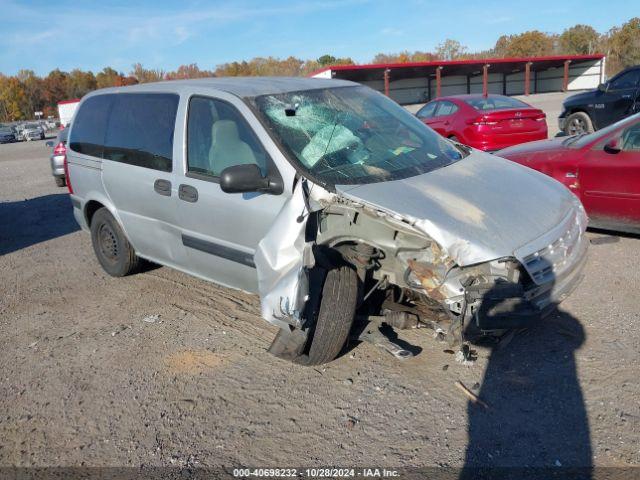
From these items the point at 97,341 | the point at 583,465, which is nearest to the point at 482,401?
the point at 583,465

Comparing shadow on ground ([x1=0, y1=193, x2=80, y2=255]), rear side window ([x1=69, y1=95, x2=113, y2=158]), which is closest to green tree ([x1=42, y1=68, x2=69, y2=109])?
shadow on ground ([x1=0, y1=193, x2=80, y2=255])

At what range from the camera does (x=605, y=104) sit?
38.9ft

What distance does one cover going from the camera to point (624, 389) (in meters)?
3.20

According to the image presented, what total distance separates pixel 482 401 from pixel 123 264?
3.69 meters

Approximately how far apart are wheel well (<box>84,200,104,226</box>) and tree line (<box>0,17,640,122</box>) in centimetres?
5526

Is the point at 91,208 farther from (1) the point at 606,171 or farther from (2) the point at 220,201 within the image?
(1) the point at 606,171

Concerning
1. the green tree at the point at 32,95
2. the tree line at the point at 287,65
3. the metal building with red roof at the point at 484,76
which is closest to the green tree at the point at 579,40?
the tree line at the point at 287,65

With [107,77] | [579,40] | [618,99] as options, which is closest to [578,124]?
[618,99]

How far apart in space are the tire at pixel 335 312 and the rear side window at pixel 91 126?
2.92 meters

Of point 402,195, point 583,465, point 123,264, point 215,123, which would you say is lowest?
point 583,465

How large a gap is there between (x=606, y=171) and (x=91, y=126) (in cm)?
518

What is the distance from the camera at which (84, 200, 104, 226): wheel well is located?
18.0 feet

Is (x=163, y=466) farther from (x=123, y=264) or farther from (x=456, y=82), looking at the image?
(x=456, y=82)

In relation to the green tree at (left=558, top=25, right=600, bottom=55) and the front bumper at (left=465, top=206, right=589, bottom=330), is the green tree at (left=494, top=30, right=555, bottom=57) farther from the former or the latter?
the front bumper at (left=465, top=206, right=589, bottom=330)
